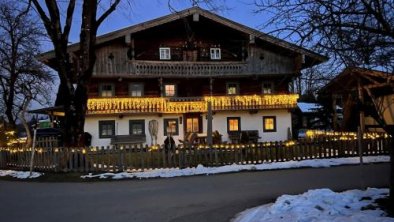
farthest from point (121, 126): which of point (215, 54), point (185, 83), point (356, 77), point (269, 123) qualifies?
point (356, 77)

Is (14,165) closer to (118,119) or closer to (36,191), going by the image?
(36,191)

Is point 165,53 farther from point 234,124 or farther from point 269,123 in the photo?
point 269,123

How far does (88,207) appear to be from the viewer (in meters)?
11.9

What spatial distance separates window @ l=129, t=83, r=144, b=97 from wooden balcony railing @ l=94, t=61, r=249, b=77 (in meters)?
2.38

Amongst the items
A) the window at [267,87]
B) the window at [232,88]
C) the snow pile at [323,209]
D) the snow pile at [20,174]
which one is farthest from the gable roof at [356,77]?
the window at [267,87]

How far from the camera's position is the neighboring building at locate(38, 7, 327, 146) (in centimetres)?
3681

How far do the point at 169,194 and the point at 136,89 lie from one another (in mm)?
26432

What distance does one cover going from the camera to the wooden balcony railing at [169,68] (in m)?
36.7

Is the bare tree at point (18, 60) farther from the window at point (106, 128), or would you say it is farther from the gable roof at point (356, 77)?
the gable roof at point (356, 77)

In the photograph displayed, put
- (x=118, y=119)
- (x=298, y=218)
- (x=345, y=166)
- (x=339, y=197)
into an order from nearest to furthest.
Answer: (x=298, y=218)
(x=339, y=197)
(x=345, y=166)
(x=118, y=119)

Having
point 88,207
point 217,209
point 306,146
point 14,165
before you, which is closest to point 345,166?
point 306,146

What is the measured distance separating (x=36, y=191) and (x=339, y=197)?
981cm

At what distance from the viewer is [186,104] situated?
3791 cm

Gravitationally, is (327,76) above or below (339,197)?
above
